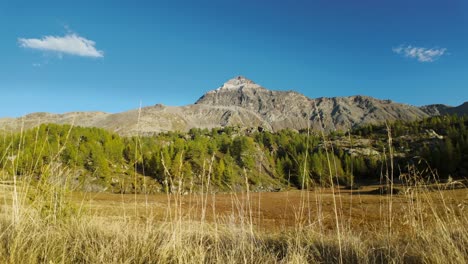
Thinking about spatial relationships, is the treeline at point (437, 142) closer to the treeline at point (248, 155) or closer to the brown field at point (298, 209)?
the treeline at point (248, 155)

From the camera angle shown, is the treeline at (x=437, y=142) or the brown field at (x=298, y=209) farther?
the treeline at (x=437, y=142)

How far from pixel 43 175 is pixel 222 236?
8.52 ft

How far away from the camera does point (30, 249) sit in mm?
2283

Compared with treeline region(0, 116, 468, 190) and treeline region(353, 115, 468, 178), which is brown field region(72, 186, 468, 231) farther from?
treeline region(353, 115, 468, 178)

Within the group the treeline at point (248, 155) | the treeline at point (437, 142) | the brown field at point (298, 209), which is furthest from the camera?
the treeline at point (437, 142)

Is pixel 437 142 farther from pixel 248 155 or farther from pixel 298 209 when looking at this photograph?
pixel 298 209

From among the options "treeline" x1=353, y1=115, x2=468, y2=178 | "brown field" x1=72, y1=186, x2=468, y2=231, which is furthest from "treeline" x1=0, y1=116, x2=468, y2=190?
"brown field" x1=72, y1=186, x2=468, y2=231

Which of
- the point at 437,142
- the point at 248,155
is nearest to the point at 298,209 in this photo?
the point at 248,155

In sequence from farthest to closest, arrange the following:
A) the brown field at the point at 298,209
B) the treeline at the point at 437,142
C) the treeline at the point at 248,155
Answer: the treeline at the point at 437,142, the treeline at the point at 248,155, the brown field at the point at 298,209

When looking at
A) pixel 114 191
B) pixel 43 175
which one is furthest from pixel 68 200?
pixel 114 191

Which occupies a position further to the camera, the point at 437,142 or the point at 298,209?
the point at 437,142

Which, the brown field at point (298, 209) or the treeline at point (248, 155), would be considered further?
the treeline at point (248, 155)

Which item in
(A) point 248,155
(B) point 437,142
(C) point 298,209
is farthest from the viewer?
(B) point 437,142

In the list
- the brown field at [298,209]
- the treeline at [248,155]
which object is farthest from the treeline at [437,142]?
the brown field at [298,209]
